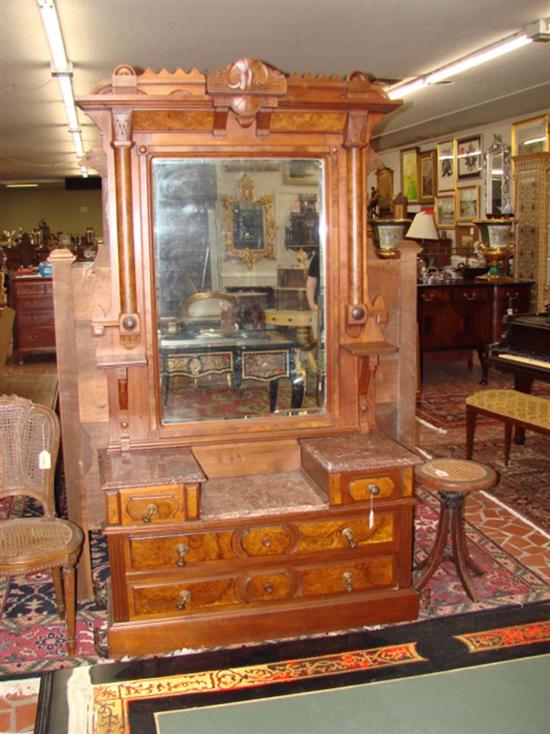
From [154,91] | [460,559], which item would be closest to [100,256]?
[154,91]

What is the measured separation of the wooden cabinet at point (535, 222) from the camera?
27.9 ft

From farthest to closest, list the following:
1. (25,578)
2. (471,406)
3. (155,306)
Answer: (471,406)
(25,578)
(155,306)

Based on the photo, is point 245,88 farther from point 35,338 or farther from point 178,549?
point 35,338

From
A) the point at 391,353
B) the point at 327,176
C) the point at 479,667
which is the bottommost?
the point at 479,667

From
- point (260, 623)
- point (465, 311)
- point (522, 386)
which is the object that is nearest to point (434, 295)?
point (465, 311)

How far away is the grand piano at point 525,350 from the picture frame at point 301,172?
2704mm

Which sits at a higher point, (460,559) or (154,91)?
(154,91)

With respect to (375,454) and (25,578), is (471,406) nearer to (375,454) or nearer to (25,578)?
(375,454)

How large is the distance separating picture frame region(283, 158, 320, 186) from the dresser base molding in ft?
5.47

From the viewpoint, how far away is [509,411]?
4902 mm

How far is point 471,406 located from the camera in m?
5.12

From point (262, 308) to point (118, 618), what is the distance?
133cm

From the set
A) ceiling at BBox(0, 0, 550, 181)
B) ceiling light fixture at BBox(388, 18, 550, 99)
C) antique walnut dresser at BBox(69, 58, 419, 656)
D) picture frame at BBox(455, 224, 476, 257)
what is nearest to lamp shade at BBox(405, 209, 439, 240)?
picture frame at BBox(455, 224, 476, 257)

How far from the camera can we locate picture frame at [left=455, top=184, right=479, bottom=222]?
10.5m
